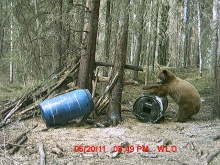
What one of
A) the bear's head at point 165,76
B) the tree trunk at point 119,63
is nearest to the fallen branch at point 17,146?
the tree trunk at point 119,63

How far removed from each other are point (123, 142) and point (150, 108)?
253cm

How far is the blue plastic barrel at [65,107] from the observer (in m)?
8.23

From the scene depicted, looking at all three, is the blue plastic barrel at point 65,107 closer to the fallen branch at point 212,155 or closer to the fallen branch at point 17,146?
the fallen branch at point 17,146

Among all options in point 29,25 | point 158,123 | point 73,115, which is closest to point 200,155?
point 158,123

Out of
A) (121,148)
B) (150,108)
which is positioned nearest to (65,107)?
(121,148)

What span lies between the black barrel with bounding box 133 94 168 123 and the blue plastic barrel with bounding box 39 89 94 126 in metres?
1.57

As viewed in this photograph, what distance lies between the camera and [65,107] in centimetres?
828

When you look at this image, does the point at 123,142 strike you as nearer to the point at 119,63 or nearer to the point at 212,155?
the point at 212,155

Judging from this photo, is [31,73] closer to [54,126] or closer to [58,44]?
[58,44]

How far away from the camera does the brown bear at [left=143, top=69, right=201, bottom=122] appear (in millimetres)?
9398

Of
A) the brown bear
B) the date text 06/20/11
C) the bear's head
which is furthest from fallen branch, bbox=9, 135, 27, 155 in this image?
the bear's head

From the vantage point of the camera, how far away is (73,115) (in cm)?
841

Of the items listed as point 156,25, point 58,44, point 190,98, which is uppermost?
point 156,25

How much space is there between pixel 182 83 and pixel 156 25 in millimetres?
12275
